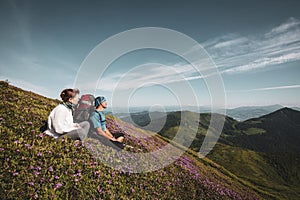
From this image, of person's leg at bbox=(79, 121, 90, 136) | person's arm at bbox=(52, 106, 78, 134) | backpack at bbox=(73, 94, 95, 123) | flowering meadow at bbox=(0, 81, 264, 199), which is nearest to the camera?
flowering meadow at bbox=(0, 81, 264, 199)

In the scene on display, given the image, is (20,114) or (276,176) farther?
(276,176)

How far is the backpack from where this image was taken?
1077 centimetres

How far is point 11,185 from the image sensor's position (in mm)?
6609

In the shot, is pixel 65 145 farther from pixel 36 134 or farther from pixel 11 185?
pixel 11 185

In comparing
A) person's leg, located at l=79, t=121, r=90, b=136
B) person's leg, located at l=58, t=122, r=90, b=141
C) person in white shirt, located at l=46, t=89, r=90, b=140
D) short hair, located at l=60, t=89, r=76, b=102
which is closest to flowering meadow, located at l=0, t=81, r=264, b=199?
person's leg, located at l=58, t=122, r=90, b=141

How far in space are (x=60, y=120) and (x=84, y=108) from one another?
6.23ft

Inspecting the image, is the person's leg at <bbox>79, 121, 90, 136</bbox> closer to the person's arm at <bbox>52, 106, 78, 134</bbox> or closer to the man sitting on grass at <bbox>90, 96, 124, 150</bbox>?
the man sitting on grass at <bbox>90, 96, 124, 150</bbox>

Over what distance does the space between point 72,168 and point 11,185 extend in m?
2.44

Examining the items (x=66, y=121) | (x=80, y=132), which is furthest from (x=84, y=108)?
(x=66, y=121)

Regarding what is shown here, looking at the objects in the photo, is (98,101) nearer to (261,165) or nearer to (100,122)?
(100,122)

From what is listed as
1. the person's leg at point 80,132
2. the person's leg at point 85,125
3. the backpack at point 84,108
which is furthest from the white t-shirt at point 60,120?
the backpack at point 84,108

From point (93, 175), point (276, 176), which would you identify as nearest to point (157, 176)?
point (93, 175)

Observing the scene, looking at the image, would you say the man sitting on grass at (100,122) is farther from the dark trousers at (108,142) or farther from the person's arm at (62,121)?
the person's arm at (62,121)

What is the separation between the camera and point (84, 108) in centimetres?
1084
